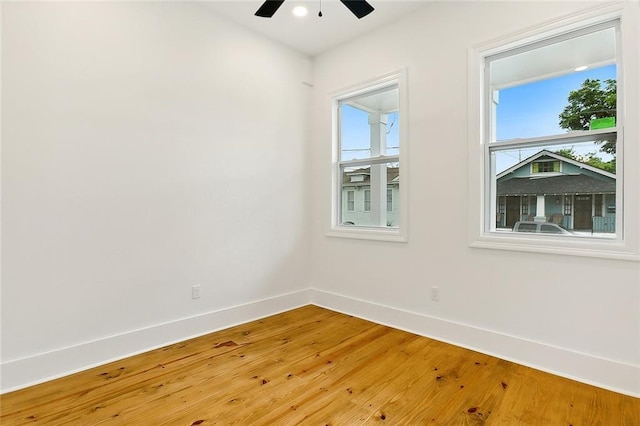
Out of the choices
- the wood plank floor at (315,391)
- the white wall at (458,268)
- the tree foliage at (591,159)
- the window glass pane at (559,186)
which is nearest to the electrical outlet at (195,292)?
the wood plank floor at (315,391)

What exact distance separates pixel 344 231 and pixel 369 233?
1.18ft

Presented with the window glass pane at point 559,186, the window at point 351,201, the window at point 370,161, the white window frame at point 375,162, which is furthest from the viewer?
the window at point 351,201

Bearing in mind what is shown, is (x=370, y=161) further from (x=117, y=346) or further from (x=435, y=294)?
(x=117, y=346)

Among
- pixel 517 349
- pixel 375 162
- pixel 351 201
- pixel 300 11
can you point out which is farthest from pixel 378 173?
pixel 517 349

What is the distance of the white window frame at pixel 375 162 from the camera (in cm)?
317

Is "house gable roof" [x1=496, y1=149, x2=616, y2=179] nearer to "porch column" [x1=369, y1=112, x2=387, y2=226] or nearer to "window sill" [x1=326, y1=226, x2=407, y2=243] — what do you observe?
"window sill" [x1=326, y1=226, x2=407, y2=243]

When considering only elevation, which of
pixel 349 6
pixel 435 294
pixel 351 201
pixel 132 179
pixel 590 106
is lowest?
pixel 435 294

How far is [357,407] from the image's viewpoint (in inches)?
76.1

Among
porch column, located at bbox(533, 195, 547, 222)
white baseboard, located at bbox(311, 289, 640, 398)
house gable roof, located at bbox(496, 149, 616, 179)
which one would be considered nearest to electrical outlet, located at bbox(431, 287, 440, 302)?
white baseboard, located at bbox(311, 289, 640, 398)

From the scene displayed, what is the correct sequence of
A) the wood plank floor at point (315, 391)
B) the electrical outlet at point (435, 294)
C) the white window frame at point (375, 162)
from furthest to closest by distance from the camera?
the white window frame at point (375, 162)
the electrical outlet at point (435, 294)
the wood plank floor at point (315, 391)

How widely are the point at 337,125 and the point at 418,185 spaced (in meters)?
1.42

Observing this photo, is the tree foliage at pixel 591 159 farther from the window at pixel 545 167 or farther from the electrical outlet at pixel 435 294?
the electrical outlet at pixel 435 294

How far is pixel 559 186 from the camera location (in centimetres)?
246

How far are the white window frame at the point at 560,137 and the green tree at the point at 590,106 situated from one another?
0.28ft
